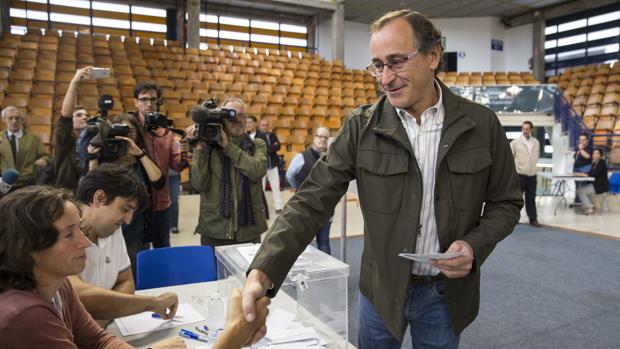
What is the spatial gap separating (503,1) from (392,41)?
14.1m

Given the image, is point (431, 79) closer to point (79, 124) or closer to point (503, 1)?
point (79, 124)

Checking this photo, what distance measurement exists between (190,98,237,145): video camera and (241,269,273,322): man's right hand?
1.64 meters

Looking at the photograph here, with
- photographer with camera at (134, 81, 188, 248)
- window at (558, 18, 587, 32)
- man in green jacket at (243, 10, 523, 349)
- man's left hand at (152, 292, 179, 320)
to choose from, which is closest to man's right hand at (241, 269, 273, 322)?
man in green jacket at (243, 10, 523, 349)

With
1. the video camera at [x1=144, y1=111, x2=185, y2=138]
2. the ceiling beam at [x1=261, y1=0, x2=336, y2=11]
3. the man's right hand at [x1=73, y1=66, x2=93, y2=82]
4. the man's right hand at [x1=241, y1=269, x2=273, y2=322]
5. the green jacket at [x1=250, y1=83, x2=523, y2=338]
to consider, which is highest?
the ceiling beam at [x1=261, y1=0, x2=336, y2=11]

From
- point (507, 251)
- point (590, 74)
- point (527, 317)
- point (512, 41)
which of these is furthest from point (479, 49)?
point (527, 317)

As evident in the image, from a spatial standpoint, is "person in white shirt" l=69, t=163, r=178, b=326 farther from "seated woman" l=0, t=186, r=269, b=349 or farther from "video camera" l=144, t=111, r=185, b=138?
"video camera" l=144, t=111, r=185, b=138

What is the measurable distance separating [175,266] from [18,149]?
2.89m

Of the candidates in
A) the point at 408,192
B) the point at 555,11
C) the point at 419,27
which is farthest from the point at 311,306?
the point at 555,11

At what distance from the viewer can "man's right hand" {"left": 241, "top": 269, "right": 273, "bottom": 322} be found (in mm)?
905

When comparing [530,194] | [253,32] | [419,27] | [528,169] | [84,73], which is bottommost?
[530,194]

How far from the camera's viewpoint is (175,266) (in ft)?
7.73

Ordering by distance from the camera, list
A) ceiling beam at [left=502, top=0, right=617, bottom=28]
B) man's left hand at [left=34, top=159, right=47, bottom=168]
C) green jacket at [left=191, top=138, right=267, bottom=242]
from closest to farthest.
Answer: green jacket at [left=191, top=138, right=267, bottom=242]
man's left hand at [left=34, top=159, right=47, bottom=168]
ceiling beam at [left=502, top=0, right=617, bottom=28]

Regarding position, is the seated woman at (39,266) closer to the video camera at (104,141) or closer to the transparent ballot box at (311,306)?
the transparent ballot box at (311,306)

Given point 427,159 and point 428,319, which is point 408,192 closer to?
point 427,159
